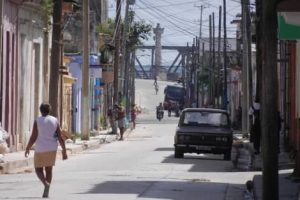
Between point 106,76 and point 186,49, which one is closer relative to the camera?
point 106,76

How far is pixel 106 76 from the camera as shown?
67000 millimetres

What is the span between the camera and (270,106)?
13945 millimetres

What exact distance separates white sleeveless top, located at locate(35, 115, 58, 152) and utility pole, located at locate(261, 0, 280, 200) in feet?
15.3

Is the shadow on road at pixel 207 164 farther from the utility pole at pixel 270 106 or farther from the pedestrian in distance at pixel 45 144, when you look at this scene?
the utility pole at pixel 270 106

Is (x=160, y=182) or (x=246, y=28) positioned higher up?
(x=246, y=28)

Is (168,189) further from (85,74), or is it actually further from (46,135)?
(85,74)

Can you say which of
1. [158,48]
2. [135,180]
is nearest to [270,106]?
[135,180]

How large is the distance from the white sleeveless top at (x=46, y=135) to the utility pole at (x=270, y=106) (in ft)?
15.3

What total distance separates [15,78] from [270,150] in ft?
70.2

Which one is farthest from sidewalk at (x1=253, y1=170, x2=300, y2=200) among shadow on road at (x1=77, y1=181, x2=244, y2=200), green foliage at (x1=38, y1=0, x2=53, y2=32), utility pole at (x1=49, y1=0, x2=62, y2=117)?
green foliage at (x1=38, y1=0, x2=53, y2=32)

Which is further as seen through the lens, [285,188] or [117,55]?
[117,55]

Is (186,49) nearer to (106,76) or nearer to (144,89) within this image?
(144,89)

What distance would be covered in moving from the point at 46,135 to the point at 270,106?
15.9ft

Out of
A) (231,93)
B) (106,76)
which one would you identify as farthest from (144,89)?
(106,76)
